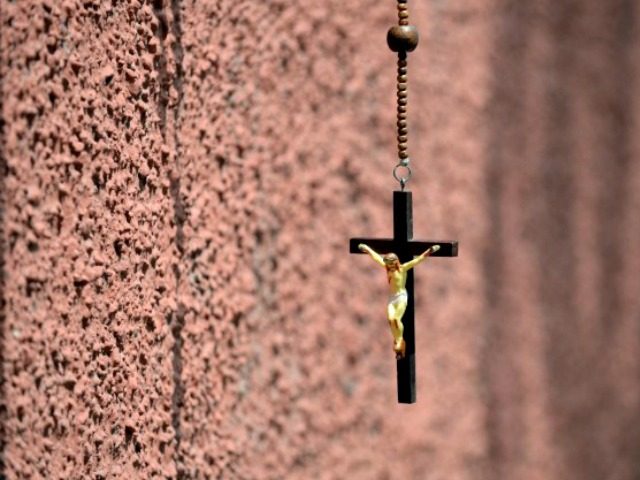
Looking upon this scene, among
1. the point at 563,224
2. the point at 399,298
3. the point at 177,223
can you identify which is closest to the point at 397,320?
the point at 399,298

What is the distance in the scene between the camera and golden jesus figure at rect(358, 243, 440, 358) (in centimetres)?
86

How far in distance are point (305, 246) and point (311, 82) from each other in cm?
19

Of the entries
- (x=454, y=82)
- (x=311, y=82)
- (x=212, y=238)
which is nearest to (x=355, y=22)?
(x=311, y=82)

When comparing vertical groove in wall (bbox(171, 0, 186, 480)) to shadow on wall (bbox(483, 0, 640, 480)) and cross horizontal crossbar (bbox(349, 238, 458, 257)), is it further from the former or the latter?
shadow on wall (bbox(483, 0, 640, 480))

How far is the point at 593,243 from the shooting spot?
70.7 inches

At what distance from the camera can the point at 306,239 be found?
118 centimetres

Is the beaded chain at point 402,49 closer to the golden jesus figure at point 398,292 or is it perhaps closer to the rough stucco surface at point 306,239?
the golden jesus figure at point 398,292

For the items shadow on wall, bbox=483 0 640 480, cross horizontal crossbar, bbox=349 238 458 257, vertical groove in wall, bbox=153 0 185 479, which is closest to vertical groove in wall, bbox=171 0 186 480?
vertical groove in wall, bbox=153 0 185 479

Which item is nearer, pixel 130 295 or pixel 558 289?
pixel 130 295

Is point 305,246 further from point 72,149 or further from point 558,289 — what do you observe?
point 558,289

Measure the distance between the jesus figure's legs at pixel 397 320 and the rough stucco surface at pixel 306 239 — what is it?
20 cm

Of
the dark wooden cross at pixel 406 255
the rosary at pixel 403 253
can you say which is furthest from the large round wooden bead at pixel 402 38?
the dark wooden cross at pixel 406 255

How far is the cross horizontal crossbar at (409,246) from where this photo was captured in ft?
2.81

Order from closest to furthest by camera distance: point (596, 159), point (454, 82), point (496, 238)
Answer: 1. point (454, 82)
2. point (496, 238)
3. point (596, 159)
